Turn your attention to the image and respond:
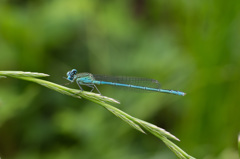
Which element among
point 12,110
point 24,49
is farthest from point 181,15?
point 12,110

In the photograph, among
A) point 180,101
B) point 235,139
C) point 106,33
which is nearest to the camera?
point 235,139

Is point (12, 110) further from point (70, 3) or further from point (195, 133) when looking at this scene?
point (195, 133)

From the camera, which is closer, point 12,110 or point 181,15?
point 12,110

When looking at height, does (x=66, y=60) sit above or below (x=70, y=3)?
below

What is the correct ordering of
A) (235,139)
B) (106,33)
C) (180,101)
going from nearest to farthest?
(235,139), (180,101), (106,33)

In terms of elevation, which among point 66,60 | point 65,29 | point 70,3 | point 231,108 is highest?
point 70,3

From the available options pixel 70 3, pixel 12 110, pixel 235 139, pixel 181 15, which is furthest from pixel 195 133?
pixel 70 3
